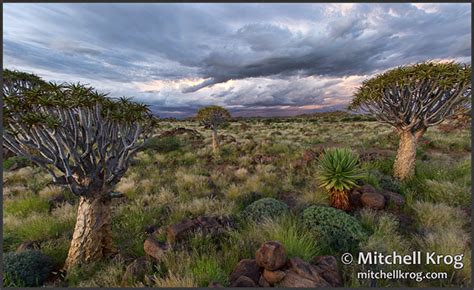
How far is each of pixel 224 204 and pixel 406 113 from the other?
267 inches

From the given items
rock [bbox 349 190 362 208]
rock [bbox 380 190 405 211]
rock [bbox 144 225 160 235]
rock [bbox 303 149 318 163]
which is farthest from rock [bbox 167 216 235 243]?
rock [bbox 303 149 318 163]

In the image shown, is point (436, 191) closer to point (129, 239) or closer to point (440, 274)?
point (440, 274)

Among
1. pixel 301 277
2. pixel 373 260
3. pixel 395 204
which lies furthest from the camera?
pixel 395 204

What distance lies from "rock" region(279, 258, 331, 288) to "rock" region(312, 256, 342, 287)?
10 cm

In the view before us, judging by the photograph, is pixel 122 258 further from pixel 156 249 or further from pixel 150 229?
pixel 150 229

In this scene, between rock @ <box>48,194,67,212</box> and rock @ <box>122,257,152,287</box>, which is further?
rock @ <box>48,194,67,212</box>

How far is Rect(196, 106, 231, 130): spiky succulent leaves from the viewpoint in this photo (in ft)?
59.6

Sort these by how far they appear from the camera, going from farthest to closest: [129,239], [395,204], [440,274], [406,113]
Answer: [406,113] < [395,204] < [129,239] < [440,274]

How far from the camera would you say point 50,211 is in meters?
7.28

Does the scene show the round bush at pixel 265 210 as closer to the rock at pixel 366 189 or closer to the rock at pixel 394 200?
the rock at pixel 366 189

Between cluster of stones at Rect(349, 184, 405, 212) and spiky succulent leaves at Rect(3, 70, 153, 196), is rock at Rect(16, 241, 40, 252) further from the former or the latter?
cluster of stones at Rect(349, 184, 405, 212)

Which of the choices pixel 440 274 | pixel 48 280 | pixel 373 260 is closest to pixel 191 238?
pixel 48 280

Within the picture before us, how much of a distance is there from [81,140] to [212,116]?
45.5 ft

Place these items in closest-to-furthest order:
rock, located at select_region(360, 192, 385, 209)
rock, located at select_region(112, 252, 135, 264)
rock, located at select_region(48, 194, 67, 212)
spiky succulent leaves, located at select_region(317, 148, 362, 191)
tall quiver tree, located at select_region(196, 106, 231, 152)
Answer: rock, located at select_region(112, 252, 135, 264), rock, located at select_region(360, 192, 385, 209), spiky succulent leaves, located at select_region(317, 148, 362, 191), rock, located at select_region(48, 194, 67, 212), tall quiver tree, located at select_region(196, 106, 231, 152)
